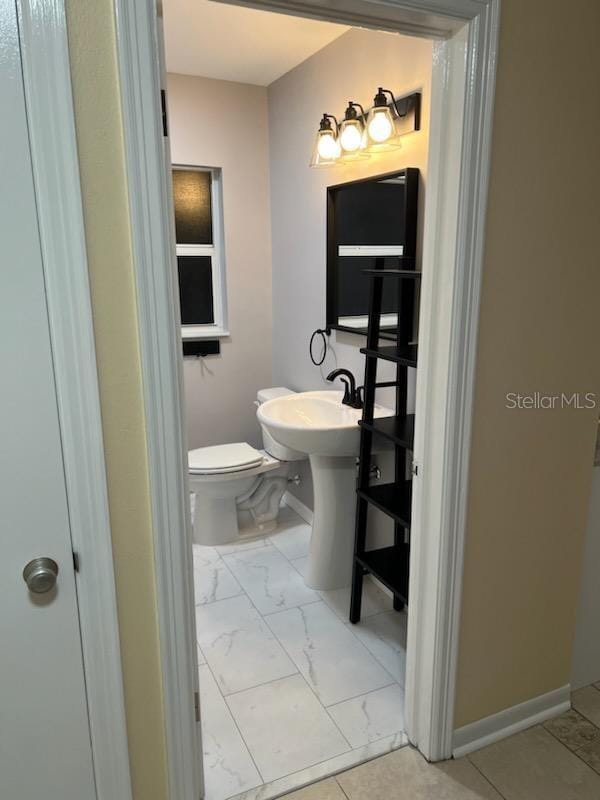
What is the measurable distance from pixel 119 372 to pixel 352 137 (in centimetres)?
167

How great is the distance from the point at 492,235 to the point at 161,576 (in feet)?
3.66

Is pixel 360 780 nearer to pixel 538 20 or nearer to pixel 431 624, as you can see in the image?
pixel 431 624

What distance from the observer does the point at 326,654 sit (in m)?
2.26

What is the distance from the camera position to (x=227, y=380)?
11.7 feet

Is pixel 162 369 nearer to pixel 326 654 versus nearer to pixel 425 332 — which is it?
pixel 425 332

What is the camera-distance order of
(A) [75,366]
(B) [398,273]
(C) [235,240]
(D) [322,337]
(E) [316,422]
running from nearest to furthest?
(A) [75,366] < (B) [398,273] < (E) [316,422] < (D) [322,337] < (C) [235,240]

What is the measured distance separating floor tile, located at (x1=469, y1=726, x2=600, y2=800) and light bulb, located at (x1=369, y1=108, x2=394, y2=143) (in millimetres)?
2099

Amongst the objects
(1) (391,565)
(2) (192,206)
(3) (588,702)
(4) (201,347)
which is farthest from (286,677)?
(2) (192,206)

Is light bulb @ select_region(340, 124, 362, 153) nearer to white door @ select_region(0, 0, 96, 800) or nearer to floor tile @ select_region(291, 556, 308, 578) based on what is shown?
white door @ select_region(0, 0, 96, 800)

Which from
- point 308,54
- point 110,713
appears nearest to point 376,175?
point 308,54

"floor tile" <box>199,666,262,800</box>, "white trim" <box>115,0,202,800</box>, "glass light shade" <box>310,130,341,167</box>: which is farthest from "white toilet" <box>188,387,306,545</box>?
"white trim" <box>115,0,202,800</box>

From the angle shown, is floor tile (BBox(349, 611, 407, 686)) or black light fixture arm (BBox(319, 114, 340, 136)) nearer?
floor tile (BBox(349, 611, 407, 686))

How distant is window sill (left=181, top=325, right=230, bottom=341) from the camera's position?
11.4ft

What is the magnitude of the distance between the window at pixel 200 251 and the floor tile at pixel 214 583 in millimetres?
1313
